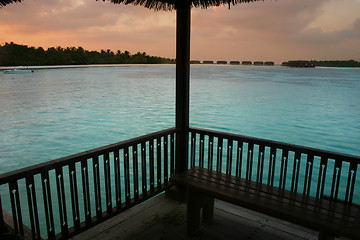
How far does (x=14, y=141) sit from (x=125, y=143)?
12.4 m

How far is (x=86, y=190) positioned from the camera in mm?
2316

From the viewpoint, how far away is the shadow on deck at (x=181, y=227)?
2454mm

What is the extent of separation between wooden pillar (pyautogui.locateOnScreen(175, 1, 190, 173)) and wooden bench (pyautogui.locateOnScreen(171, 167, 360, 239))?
2.09ft

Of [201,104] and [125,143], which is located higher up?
[125,143]

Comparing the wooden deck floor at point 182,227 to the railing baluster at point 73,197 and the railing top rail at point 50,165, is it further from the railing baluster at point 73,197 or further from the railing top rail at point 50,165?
the railing top rail at point 50,165

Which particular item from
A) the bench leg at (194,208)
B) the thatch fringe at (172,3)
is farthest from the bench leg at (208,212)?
the thatch fringe at (172,3)

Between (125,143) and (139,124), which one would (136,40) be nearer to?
(139,124)

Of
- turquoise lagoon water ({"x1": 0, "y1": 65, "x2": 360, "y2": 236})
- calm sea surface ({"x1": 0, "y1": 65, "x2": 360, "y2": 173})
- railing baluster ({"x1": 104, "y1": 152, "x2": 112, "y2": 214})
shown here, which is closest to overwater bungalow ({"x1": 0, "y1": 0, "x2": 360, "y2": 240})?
railing baluster ({"x1": 104, "y1": 152, "x2": 112, "y2": 214})

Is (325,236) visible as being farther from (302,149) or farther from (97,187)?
(97,187)

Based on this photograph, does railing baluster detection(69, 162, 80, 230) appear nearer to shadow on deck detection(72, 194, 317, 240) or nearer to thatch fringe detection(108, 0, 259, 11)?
shadow on deck detection(72, 194, 317, 240)

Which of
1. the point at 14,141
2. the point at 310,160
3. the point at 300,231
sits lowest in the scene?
the point at 14,141

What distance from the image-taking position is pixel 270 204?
1983mm

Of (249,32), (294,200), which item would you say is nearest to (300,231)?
(294,200)

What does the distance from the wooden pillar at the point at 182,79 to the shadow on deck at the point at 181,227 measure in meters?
0.73
